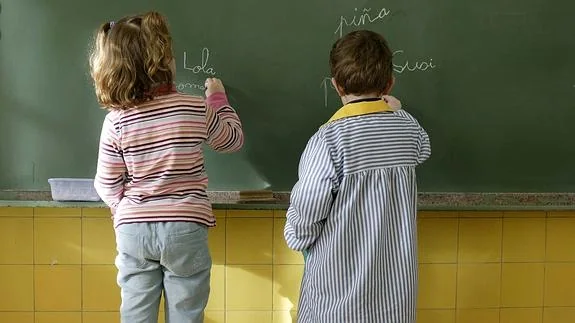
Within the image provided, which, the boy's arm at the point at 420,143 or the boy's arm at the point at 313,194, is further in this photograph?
the boy's arm at the point at 420,143

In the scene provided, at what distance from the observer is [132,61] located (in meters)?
2.22

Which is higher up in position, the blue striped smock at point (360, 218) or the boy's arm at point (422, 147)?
the boy's arm at point (422, 147)

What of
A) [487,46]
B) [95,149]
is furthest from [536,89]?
[95,149]

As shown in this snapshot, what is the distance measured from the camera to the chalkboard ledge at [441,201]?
2803 millimetres

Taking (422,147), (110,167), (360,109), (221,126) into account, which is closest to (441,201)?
(422,147)

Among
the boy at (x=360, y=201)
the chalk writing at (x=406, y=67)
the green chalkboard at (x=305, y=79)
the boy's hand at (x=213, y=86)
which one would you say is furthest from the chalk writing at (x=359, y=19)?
the boy at (x=360, y=201)

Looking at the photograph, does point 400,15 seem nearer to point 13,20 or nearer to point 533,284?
point 533,284

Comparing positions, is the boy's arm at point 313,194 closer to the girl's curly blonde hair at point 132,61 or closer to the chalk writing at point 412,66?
the girl's curly blonde hair at point 132,61

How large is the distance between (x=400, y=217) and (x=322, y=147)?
343 mm

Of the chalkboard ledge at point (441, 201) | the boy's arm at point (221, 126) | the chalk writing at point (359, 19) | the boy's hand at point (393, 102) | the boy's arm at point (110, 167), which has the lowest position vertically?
the chalkboard ledge at point (441, 201)

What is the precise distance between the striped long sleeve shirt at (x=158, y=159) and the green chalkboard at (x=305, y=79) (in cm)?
54

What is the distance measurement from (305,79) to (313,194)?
863mm

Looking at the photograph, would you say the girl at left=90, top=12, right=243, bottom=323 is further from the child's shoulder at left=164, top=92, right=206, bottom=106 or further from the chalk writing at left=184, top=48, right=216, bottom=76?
the chalk writing at left=184, top=48, right=216, bottom=76

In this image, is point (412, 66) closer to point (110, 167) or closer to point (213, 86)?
point (213, 86)
